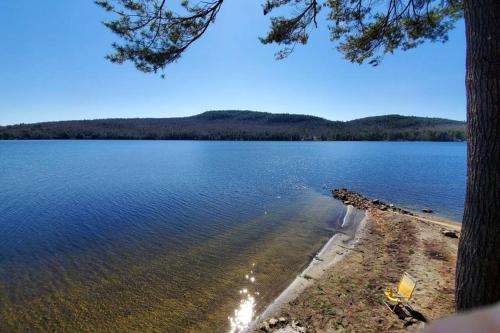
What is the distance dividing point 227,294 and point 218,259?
2.16 metres

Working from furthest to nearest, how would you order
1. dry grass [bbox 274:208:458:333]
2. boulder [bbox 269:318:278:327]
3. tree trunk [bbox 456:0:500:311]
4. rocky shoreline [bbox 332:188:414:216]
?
1. rocky shoreline [bbox 332:188:414:216]
2. boulder [bbox 269:318:278:327]
3. dry grass [bbox 274:208:458:333]
4. tree trunk [bbox 456:0:500:311]

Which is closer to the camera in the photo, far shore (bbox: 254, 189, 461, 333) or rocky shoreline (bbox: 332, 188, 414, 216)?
far shore (bbox: 254, 189, 461, 333)

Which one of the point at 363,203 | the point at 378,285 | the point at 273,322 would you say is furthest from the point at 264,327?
the point at 363,203

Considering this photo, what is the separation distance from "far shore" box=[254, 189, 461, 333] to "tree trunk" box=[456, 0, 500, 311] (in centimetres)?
271

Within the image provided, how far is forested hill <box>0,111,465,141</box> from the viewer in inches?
4705

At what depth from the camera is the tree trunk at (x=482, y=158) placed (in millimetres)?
2834

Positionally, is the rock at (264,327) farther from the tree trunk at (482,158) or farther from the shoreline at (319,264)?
the tree trunk at (482,158)

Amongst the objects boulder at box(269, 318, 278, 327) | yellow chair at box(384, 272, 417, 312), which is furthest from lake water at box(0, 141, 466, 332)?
yellow chair at box(384, 272, 417, 312)

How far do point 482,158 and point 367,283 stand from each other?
5072mm

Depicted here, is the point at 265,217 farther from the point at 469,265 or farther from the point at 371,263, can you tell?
the point at 469,265

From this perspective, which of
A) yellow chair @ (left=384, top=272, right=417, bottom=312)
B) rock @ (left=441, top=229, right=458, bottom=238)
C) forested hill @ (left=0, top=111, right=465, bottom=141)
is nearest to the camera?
yellow chair @ (left=384, top=272, right=417, bottom=312)

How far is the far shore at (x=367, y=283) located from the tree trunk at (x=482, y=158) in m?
2.71

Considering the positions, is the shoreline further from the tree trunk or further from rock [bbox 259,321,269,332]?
the tree trunk

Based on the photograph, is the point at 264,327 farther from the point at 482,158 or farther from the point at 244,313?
the point at 482,158
